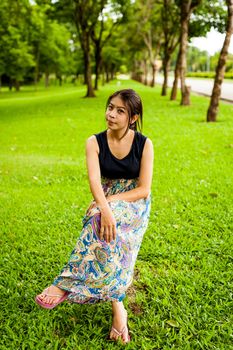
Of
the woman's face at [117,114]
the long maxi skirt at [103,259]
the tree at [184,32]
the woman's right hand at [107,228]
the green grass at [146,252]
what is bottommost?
the green grass at [146,252]

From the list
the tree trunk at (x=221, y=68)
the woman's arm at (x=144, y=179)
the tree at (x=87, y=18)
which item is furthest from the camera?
the tree at (x=87, y=18)

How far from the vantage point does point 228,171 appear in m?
6.86

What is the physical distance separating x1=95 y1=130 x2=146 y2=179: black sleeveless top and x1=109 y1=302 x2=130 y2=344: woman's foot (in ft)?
3.45

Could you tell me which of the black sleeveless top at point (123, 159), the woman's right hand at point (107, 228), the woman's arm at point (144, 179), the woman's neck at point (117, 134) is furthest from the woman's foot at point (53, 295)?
the woman's neck at point (117, 134)

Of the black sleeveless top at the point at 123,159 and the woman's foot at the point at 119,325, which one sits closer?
the woman's foot at the point at 119,325

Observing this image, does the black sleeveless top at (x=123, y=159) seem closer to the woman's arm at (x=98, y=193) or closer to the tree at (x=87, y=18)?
the woman's arm at (x=98, y=193)

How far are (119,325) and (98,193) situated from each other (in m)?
1.04

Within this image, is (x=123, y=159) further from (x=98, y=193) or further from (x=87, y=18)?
(x=87, y=18)

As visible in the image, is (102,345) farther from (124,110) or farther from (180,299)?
(124,110)

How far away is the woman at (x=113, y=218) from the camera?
2674 millimetres

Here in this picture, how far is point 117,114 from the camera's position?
2.82 m

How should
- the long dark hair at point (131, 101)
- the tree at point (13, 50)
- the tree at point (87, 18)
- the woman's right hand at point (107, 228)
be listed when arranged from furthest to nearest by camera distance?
the tree at point (13, 50)
the tree at point (87, 18)
the long dark hair at point (131, 101)
the woman's right hand at point (107, 228)

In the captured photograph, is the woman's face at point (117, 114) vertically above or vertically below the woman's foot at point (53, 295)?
above

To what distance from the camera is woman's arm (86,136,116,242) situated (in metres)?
2.62
